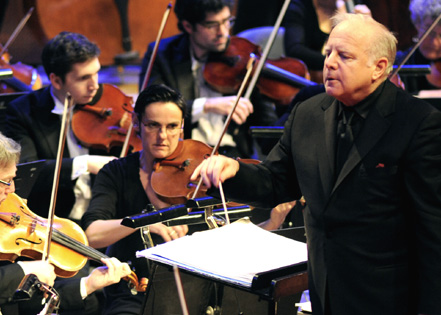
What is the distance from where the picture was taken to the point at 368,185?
1.44 m

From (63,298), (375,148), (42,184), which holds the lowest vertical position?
(63,298)

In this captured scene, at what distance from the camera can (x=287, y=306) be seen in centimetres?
197

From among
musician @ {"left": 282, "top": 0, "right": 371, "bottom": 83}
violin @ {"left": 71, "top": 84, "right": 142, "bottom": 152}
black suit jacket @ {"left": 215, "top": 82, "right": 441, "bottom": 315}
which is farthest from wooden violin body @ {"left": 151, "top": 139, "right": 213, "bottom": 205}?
musician @ {"left": 282, "top": 0, "right": 371, "bottom": 83}

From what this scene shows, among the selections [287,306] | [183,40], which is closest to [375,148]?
[287,306]

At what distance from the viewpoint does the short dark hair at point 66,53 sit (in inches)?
111

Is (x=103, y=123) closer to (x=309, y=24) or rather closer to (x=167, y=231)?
(x=167, y=231)

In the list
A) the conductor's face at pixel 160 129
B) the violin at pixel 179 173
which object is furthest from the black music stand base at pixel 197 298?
the conductor's face at pixel 160 129

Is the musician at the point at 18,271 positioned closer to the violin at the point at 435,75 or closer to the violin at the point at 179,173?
the violin at the point at 179,173

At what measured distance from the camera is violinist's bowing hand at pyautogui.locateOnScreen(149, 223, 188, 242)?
2.05 metres

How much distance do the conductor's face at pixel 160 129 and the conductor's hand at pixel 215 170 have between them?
85 centimetres

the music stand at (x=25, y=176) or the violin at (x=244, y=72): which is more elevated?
the violin at (x=244, y=72)

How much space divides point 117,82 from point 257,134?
7.91ft

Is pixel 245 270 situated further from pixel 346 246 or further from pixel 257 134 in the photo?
pixel 257 134

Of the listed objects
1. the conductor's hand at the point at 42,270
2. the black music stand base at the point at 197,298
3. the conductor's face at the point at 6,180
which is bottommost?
the black music stand base at the point at 197,298
